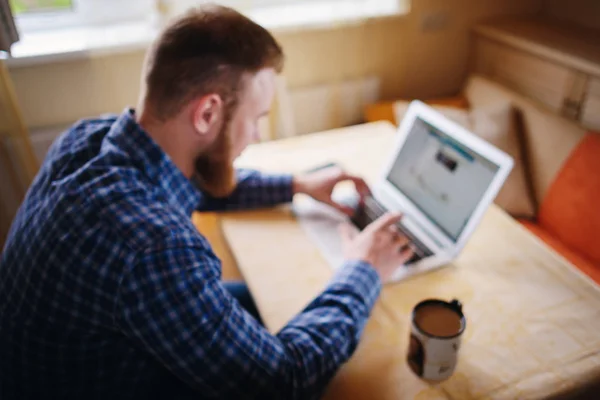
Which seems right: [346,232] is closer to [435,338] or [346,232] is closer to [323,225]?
[323,225]

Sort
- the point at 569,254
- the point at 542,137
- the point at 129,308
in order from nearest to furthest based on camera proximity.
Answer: the point at 129,308
the point at 569,254
the point at 542,137

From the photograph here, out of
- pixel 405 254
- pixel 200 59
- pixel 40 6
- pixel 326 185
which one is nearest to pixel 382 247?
pixel 405 254

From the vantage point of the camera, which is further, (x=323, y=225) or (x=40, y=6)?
(x=40, y=6)

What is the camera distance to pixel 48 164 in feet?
3.04

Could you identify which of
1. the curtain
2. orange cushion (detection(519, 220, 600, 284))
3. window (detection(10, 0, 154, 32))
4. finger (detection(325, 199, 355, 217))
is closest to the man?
finger (detection(325, 199, 355, 217))

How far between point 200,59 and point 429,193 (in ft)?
1.97

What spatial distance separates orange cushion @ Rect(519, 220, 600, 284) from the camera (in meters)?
1.42

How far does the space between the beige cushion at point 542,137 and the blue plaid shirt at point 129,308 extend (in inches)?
43.9

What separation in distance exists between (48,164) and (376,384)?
712 mm

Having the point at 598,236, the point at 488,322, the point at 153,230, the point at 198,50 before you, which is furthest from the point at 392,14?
the point at 153,230

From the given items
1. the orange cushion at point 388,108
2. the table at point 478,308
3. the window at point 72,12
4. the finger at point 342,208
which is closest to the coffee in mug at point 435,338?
the table at point 478,308

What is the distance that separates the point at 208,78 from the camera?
2.89ft

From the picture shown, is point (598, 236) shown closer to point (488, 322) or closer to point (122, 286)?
point (488, 322)

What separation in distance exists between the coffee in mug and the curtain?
120 centimetres
